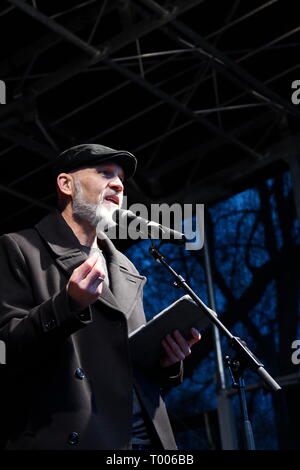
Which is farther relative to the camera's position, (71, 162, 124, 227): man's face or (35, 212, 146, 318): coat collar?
(71, 162, 124, 227): man's face

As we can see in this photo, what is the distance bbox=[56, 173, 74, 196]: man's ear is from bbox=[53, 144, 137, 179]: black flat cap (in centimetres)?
2

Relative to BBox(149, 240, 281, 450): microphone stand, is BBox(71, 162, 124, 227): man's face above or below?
above

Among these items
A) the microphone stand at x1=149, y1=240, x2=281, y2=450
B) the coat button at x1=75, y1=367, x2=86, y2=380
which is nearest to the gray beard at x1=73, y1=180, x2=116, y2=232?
the microphone stand at x1=149, y1=240, x2=281, y2=450

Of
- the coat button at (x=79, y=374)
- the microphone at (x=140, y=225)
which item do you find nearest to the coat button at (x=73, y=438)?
the coat button at (x=79, y=374)

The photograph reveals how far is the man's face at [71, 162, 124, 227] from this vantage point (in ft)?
9.17

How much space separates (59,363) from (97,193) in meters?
0.73

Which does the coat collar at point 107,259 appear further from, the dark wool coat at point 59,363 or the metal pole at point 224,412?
the metal pole at point 224,412

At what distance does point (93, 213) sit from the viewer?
2791 mm

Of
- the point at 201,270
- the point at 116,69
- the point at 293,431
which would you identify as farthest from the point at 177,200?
the point at 293,431

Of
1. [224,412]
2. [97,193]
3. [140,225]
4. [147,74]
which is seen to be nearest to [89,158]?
[97,193]

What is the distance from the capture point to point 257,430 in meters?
7.53

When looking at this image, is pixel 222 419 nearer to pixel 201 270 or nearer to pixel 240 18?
pixel 201 270

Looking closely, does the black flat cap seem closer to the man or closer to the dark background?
the man

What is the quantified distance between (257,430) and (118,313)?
540 centimetres
